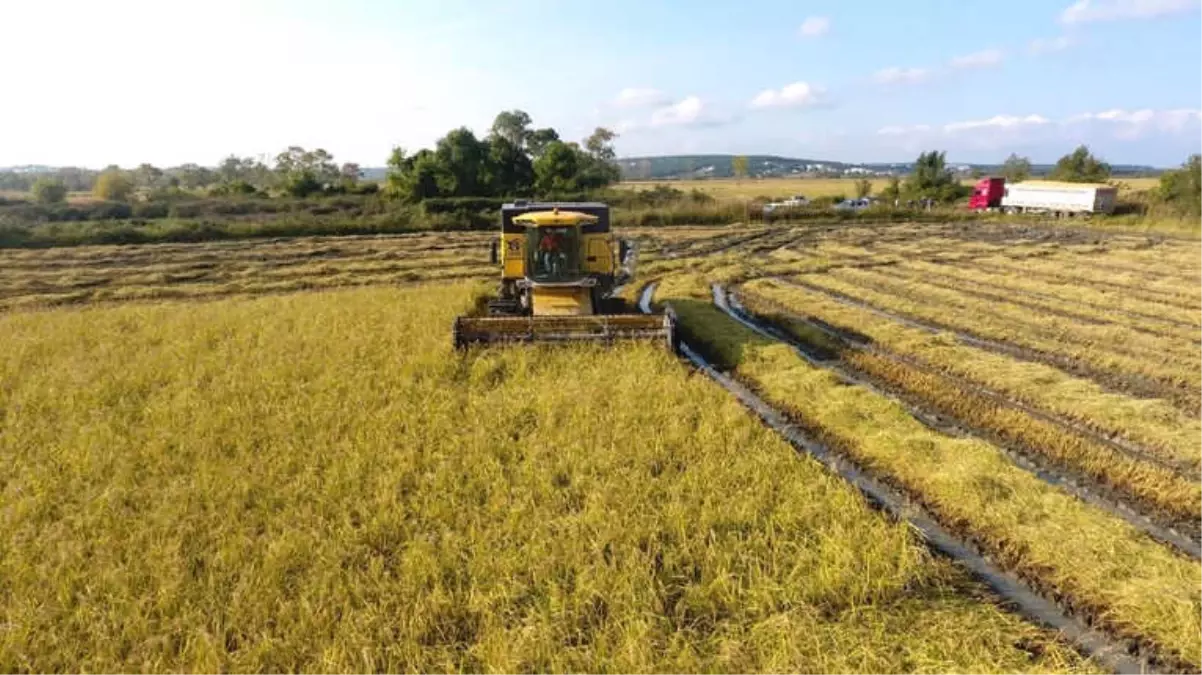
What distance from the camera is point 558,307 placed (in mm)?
11125

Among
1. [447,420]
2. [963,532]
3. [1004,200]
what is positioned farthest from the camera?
[1004,200]

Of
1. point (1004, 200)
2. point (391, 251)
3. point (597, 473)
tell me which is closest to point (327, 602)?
point (597, 473)

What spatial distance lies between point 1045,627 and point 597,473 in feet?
11.4

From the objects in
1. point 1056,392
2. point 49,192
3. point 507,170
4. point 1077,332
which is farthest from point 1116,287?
point 49,192

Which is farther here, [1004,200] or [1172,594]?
[1004,200]

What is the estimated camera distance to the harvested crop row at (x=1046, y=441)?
18.4ft

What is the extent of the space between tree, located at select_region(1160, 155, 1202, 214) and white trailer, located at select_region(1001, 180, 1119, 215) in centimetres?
285

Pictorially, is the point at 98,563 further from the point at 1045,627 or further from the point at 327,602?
the point at 1045,627

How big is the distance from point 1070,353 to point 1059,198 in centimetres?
3830

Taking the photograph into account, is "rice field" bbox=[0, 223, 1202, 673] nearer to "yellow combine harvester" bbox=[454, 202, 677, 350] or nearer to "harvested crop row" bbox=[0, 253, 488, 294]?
"yellow combine harvester" bbox=[454, 202, 677, 350]

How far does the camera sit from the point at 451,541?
4797mm

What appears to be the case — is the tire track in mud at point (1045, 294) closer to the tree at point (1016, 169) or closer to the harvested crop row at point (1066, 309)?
the harvested crop row at point (1066, 309)

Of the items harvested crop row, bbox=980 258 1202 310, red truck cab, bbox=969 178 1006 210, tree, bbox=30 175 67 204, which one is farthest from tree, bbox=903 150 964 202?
tree, bbox=30 175 67 204

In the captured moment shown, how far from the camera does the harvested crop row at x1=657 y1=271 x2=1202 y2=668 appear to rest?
161 inches
